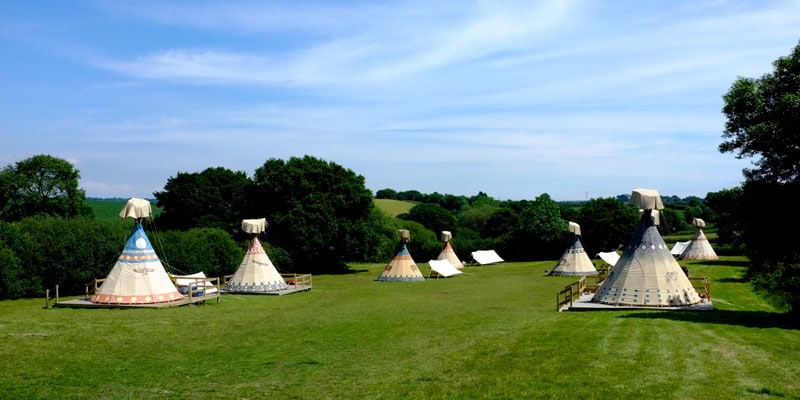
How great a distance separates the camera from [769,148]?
20609mm

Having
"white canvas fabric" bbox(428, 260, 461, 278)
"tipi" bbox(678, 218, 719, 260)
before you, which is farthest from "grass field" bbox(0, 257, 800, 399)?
"tipi" bbox(678, 218, 719, 260)

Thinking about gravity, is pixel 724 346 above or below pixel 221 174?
below

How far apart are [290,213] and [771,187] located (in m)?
36.7

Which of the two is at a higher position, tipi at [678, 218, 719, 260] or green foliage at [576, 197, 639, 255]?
green foliage at [576, 197, 639, 255]

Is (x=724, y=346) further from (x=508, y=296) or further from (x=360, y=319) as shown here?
(x=508, y=296)

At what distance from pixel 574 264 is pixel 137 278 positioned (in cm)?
3200

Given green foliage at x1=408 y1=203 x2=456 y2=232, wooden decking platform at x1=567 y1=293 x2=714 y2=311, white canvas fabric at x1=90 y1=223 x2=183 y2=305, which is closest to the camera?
wooden decking platform at x1=567 y1=293 x2=714 y2=311

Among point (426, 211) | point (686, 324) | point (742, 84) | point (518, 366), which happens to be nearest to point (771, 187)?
point (742, 84)

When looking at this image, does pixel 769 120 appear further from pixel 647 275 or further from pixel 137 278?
pixel 137 278

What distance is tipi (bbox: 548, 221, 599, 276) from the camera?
45906mm

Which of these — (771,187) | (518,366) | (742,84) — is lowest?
(518,366)

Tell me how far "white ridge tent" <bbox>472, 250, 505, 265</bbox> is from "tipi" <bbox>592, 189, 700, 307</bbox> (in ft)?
121

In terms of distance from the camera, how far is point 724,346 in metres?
14.3

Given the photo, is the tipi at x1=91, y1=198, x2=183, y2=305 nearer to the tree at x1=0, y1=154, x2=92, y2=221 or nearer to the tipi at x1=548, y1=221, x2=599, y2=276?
the tree at x1=0, y1=154, x2=92, y2=221
